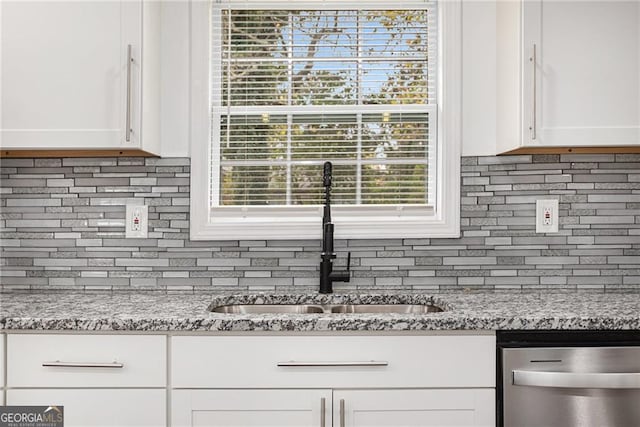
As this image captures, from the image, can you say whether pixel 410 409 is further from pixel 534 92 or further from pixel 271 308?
pixel 534 92

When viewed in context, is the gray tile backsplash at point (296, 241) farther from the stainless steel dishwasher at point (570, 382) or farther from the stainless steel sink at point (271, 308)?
the stainless steel dishwasher at point (570, 382)

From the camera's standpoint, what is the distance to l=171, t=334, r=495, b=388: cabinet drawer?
1.69 metres

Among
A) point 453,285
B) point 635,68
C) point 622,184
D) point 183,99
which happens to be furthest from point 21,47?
point 622,184

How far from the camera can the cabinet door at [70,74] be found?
79.5 inches

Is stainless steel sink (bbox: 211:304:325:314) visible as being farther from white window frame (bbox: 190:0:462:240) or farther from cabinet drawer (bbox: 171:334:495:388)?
cabinet drawer (bbox: 171:334:495:388)

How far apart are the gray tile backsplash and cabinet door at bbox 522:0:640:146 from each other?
1.06 feet

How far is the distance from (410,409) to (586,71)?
4.23 feet

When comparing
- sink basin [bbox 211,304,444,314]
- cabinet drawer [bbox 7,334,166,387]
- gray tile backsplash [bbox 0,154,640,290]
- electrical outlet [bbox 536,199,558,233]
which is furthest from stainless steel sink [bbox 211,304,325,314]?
electrical outlet [bbox 536,199,558,233]

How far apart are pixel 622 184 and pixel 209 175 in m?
1.66

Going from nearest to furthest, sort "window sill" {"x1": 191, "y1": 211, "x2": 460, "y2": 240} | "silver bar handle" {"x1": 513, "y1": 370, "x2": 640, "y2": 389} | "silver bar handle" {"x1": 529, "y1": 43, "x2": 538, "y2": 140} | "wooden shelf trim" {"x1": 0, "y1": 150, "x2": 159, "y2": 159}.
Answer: "silver bar handle" {"x1": 513, "y1": 370, "x2": 640, "y2": 389} → "silver bar handle" {"x1": 529, "y1": 43, "x2": 538, "y2": 140} → "wooden shelf trim" {"x1": 0, "y1": 150, "x2": 159, "y2": 159} → "window sill" {"x1": 191, "y1": 211, "x2": 460, "y2": 240}

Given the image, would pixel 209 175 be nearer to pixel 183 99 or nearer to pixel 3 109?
pixel 183 99

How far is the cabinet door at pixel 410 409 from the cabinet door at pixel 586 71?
93 cm

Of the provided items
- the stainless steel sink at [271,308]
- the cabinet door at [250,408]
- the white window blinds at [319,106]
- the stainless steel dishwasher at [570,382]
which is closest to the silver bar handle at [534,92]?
the white window blinds at [319,106]

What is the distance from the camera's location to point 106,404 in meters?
1.69
